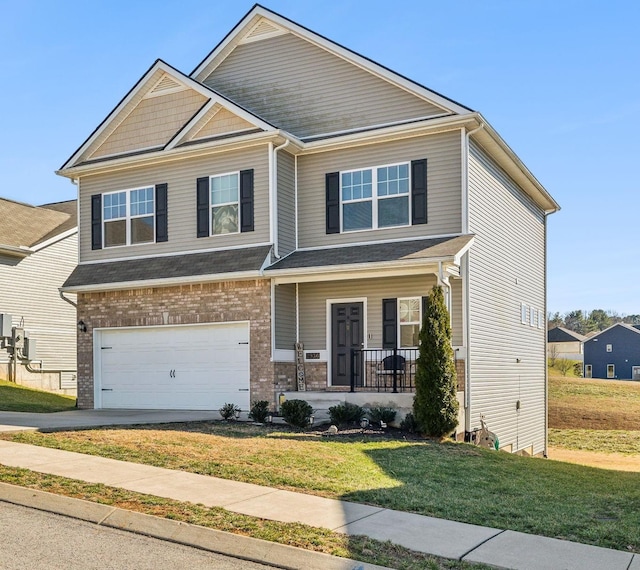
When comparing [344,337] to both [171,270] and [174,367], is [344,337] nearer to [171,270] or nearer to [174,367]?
[174,367]

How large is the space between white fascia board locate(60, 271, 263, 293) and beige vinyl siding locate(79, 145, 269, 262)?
992 mm

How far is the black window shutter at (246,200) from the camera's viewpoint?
1758 centimetres

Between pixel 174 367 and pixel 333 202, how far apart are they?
5.67 metres

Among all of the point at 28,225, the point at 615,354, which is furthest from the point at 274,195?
the point at 615,354

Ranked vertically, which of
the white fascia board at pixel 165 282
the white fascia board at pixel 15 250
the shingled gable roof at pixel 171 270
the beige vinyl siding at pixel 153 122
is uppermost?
the beige vinyl siding at pixel 153 122

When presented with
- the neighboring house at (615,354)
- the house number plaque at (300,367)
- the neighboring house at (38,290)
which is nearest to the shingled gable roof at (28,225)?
the neighboring house at (38,290)

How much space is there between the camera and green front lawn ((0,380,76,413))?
19.0 meters

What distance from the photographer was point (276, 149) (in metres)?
17.4

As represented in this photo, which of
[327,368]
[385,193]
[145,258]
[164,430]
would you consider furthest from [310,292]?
[164,430]

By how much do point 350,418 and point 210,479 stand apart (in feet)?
21.6

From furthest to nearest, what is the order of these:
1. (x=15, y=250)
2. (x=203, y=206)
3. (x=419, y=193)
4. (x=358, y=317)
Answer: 1. (x=15, y=250)
2. (x=203, y=206)
3. (x=358, y=317)
4. (x=419, y=193)

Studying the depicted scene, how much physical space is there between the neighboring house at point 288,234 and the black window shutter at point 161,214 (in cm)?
6

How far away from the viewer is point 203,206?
59.9 feet

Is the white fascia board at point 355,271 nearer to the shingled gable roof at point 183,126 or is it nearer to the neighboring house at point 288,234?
the neighboring house at point 288,234
